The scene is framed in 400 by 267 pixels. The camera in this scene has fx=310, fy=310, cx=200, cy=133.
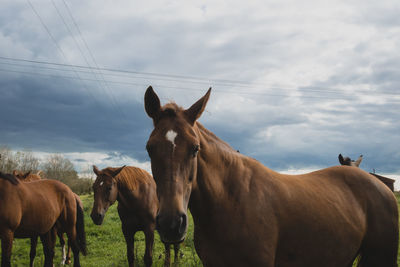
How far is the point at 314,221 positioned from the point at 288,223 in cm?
41

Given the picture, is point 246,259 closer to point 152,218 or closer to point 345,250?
point 345,250

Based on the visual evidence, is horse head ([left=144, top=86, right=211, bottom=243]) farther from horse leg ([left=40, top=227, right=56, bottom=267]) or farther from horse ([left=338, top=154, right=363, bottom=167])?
horse leg ([left=40, top=227, right=56, bottom=267])

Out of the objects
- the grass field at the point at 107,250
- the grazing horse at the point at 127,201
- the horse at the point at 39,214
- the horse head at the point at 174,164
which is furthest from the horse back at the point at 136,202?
the horse head at the point at 174,164

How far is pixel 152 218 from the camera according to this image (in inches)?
312

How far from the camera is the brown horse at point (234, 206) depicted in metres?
2.50

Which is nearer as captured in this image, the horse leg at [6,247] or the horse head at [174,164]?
the horse head at [174,164]

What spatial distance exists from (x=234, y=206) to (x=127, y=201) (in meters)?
5.74

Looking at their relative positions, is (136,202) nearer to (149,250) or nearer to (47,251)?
(149,250)

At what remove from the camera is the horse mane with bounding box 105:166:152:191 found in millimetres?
8141

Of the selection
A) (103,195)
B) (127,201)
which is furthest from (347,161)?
(103,195)

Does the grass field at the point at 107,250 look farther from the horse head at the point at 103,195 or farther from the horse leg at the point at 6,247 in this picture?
the horse leg at the point at 6,247

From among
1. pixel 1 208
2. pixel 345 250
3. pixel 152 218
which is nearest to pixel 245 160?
pixel 345 250

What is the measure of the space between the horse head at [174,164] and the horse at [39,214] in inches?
261

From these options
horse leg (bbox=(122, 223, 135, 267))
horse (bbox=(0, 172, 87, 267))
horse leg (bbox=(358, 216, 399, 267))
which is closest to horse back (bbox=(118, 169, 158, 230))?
horse leg (bbox=(122, 223, 135, 267))
